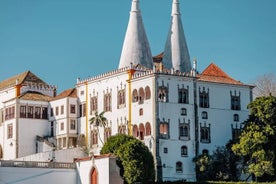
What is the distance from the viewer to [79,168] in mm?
73562

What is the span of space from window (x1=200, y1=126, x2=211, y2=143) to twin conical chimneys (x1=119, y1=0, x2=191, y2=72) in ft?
31.8

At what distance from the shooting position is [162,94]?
252 feet

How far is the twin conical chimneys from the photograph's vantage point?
85.8 meters

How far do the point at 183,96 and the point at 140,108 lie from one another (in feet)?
14.2

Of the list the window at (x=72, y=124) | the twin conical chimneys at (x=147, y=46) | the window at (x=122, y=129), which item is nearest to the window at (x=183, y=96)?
the window at (x=122, y=129)

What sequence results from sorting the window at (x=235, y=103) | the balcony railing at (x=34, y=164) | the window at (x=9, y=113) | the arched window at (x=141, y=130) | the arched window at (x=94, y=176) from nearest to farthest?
the balcony railing at (x=34, y=164), the arched window at (x=94, y=176), the arched window at (x=141, y=130), the window at (x=235, y=103), the window at (x=9, y=113)

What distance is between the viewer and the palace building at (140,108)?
251 feet

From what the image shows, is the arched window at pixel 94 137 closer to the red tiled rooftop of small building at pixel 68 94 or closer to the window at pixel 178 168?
the red tiled rooftop of small building at pixel 68 94

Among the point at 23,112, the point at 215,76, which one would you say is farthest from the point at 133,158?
the point at 23,112

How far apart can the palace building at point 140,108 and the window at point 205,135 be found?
5cm

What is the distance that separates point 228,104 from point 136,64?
10.7 metres


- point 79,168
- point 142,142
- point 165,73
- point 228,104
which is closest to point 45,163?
point 79,168

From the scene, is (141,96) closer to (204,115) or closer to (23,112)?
(204,115)

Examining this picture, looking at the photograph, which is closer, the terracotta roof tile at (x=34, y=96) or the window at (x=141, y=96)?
the window at (x=141, y=96)
